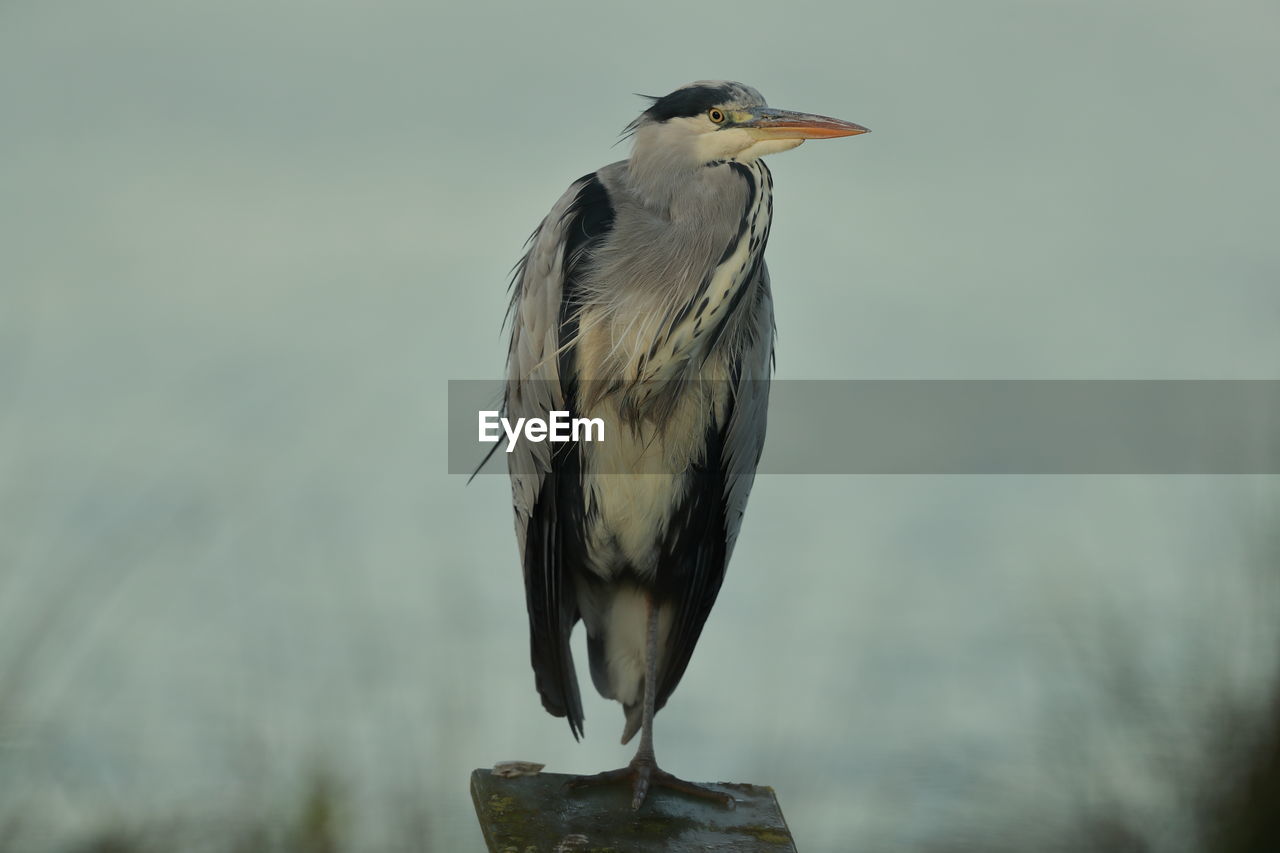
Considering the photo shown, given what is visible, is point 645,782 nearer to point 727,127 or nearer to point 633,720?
point 633,720

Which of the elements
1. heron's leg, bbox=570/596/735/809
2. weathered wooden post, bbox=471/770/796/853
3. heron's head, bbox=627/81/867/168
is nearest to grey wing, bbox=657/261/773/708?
heron's leg, bbox=570/596/735/809

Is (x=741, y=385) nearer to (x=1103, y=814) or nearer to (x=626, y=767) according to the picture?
(x=626, y=767)

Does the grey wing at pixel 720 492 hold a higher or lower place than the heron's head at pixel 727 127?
lower

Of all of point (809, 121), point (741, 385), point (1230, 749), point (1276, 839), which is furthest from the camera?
point (741, 385)

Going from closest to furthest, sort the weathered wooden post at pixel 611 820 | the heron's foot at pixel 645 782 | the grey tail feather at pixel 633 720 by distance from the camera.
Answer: the weathered wooden post at pixel 611 820 → the heron's foot at pixel 645 782 → the grey tail feather at pixel 633 720

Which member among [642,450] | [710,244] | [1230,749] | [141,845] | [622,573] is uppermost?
[710,244]

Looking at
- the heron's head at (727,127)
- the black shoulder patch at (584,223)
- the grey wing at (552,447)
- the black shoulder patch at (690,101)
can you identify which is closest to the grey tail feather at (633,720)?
the grey wing at (552,447)

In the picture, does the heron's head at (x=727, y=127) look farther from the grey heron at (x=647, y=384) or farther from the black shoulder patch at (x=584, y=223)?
the black shoulder patch at (x=584, y=223)

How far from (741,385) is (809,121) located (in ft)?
2.51

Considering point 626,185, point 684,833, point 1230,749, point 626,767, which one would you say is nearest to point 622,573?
point 626,767

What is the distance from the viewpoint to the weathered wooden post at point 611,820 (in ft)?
10.5

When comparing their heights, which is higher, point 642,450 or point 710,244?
point 710,244

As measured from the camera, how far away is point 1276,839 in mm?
3074

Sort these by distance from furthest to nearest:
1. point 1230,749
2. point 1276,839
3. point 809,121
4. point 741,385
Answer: point 741,385 < point 809,121 < point 1230,749 < point 1276,839
